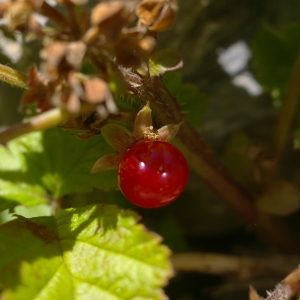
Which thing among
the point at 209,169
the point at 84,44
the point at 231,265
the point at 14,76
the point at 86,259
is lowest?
the point at 231,265

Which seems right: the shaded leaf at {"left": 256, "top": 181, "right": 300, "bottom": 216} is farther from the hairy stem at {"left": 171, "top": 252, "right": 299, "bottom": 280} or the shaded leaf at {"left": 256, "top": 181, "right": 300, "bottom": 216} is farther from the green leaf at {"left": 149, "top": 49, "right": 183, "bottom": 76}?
the green leaf at {"left": 149, "top": 49, "right": 183, "bottom": 76}

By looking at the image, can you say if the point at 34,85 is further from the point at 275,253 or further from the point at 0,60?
the point at 275,253

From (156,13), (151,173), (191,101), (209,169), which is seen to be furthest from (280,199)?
(156,13)

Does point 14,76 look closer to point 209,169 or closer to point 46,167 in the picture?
point 46,167

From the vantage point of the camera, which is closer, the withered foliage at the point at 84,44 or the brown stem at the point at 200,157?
the withered foliage at the point at 84,44

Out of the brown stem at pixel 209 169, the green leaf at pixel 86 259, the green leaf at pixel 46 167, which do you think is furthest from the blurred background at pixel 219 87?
the green leaf at pixel 86 259

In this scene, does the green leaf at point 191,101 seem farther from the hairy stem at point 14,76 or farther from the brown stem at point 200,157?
the hairy stem at point 14,76

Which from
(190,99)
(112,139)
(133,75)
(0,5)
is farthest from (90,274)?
(190,99)
